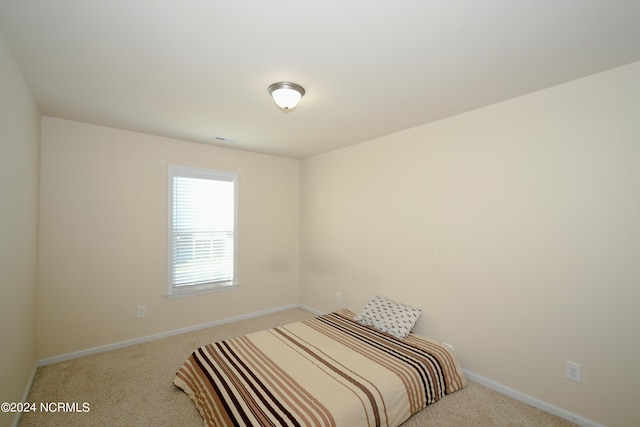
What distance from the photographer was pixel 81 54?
71.1 inches

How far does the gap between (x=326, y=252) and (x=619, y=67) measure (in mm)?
3477

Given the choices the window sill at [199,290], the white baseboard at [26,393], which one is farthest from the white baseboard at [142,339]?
the window sill at [199,290]

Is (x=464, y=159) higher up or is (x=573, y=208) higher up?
(x=464, y=159)

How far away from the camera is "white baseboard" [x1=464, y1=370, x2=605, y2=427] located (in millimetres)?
2043

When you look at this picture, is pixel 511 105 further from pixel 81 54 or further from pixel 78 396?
pixel 78 396

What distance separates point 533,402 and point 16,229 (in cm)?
412

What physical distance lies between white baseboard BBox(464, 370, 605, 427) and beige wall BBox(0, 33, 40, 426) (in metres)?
3.49

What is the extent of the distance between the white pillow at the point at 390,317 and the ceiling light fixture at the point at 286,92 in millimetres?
2322

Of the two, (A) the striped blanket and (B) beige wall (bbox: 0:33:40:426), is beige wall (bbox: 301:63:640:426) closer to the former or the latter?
(A) the striped blanket

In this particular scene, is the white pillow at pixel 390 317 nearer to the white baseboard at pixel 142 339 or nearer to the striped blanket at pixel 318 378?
the striped blanket at pixel 318 378

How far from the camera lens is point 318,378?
6.88 feet

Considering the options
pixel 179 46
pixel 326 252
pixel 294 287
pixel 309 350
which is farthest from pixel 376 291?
pixel 179 46

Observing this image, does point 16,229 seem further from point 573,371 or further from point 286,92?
point 573,371

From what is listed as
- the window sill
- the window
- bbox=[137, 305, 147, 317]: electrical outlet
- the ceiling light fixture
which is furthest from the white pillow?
bbox=[137, 305, 147, 317]: electrical outlet
